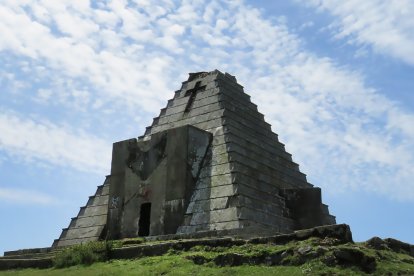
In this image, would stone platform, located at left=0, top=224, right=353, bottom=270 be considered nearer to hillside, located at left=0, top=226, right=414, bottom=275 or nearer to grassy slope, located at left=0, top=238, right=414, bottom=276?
hillside, located at left=0, top=226, right=414, bottom=275

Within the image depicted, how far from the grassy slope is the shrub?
696 mm

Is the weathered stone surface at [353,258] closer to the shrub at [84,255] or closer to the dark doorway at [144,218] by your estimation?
the shrub at [84,255]

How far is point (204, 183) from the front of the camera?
19953mm

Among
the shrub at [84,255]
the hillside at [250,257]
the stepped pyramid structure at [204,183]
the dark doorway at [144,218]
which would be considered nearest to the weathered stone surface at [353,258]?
the hillside at [250,257]

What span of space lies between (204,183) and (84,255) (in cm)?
538

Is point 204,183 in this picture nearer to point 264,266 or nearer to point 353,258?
point 264,266

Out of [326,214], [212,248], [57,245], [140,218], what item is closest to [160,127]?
[140,218]

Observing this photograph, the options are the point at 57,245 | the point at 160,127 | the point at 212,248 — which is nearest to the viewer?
the point at 212,248

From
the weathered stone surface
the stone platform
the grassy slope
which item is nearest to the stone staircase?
the stone platform

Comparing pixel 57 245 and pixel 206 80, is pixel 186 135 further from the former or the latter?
pixel 57 245

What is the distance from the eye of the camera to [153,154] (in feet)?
70.0

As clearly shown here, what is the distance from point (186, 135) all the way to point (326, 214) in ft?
22.4

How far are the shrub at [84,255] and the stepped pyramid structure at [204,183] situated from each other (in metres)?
3.12

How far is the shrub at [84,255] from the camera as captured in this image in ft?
53.8
